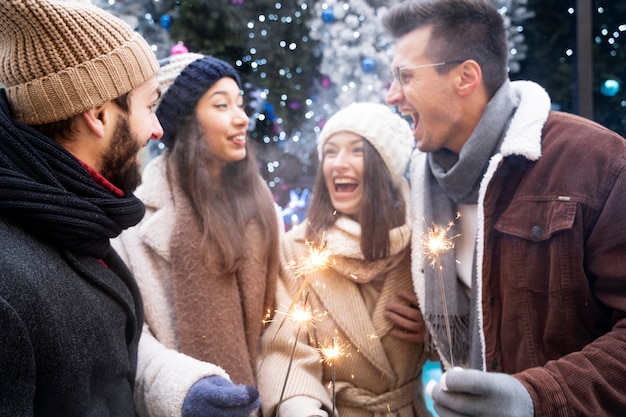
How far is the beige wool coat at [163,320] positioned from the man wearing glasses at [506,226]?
49 centimetres

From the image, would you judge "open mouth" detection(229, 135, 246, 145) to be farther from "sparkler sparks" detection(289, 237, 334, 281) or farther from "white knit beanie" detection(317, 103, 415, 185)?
"sparkler sparks" detection(289, 237, 334, 281)

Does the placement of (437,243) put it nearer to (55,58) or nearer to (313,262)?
(313,262)

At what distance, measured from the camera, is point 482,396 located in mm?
1010

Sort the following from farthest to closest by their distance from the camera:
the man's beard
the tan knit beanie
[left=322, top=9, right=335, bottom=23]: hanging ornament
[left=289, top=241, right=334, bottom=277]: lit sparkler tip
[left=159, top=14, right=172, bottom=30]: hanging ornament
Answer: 1. [left=159, top=14, right=172, bottom=30]: hanging ornament
2. [left=322, top=9, right=335, bottom=23]: hanging ornament
3. [left=289, top=241, right=334, bottom=277]: lit sparkler tip
4. the man's beard
5. the tan knit beanie

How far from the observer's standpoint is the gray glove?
1002 millimetres

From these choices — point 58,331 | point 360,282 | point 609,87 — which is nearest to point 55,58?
point 58,331

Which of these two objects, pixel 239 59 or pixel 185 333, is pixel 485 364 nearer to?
→ pixel 185 333

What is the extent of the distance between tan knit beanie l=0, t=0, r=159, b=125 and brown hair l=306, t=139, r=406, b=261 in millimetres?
634

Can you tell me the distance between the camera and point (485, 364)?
125 centimetres

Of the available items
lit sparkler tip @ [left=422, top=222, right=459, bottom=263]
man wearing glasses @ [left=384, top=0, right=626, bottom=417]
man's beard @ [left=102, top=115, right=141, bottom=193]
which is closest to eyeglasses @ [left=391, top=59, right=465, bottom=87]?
man wearing glasses @ [left=384, top=0, right=626, bottom=417]

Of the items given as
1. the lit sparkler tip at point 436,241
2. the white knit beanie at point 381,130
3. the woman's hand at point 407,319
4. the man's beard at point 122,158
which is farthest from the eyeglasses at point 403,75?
the man's beard at point 122,158

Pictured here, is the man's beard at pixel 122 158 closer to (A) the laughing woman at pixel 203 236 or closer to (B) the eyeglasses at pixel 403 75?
(A) the laughing woman at pixel 203 236

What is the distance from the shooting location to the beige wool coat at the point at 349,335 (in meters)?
1.34

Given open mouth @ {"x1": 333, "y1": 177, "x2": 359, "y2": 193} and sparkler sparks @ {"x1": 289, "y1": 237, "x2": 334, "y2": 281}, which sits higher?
open mouth @ {"x1": 333, "y1": 177, "x2": 359, "y2": 193}
